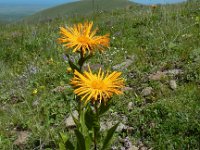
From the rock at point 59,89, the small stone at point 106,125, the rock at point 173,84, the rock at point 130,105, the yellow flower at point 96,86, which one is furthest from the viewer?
the rock at point 59,89

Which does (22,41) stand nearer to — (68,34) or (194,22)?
(194,22)

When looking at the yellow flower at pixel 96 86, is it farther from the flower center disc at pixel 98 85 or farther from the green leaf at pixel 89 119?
the green leaf at pixel 89 119

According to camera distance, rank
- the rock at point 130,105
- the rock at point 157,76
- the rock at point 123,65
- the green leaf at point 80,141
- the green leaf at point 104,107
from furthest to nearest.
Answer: the rock at point 123,65 → the rock at point 157,76 → the rock at point 130,105 → the green leaf at point 80,141 → the green leaf at point 104,107

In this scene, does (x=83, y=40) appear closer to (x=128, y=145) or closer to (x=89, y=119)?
(x=89, y=119)

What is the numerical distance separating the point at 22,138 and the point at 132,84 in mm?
1965

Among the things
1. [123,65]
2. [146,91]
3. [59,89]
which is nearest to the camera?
[146,91]

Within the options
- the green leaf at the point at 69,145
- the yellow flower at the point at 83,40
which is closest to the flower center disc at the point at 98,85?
the yellow flower at the point at 83,40

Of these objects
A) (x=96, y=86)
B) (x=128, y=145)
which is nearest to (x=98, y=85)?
(x=96, y=86)

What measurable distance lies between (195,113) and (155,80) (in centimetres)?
131

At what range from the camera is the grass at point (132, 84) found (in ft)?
18.3

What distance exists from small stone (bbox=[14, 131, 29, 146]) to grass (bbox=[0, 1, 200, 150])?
0.15 feet

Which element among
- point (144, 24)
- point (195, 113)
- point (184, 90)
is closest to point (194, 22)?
point (144, 24)

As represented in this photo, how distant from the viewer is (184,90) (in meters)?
6.23

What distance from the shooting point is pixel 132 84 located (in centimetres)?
692
